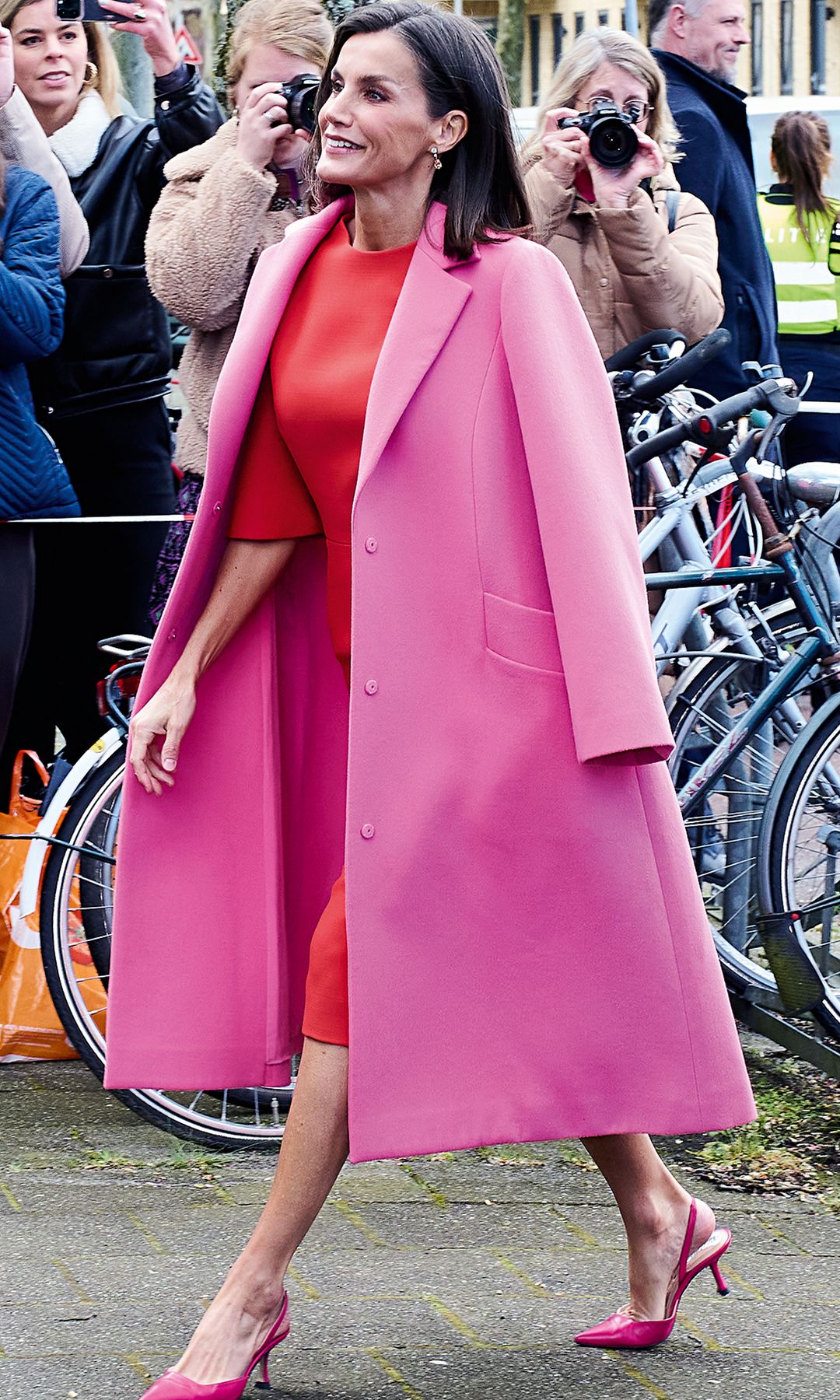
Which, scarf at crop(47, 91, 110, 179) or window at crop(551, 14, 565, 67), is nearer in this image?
scarf at crop(47, 91, 110, 179)

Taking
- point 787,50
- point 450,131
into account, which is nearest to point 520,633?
point 450,131

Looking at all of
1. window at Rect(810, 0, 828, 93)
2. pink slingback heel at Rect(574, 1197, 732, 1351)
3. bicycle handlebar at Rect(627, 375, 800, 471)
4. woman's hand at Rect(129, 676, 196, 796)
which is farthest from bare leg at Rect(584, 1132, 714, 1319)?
window at Rect(810, 0, 828, 93)

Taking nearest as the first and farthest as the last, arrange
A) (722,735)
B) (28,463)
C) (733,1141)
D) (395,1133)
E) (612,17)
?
(395,1133)
(733,1141)
(28,463)
(722,735)
(612,17)

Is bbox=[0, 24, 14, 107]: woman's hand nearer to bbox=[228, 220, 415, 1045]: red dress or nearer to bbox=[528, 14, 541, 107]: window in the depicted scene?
bbox=[228, 220, 415, 1045]: red dress

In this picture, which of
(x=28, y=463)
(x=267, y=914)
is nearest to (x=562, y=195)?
(x=28, y=463)

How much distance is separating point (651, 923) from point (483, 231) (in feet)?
3.26

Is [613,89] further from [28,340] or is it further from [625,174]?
[28,340]

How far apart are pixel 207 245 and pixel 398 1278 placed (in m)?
2.15

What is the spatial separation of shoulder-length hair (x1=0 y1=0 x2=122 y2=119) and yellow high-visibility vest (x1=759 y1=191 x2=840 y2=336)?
361 cm

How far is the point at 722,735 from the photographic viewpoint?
4.59 m

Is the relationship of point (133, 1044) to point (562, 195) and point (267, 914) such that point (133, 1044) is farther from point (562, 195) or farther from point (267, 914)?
point (562, 195)

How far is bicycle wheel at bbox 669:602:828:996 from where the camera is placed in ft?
14.8

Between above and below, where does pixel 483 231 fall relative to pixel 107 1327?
above

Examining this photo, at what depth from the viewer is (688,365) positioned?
14.3 feet
